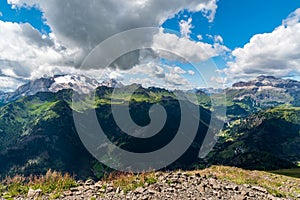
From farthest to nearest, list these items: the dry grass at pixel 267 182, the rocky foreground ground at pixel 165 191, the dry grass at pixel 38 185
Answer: the dry grass at pixel 267 182
the dry grass at pixel 38 185
the rocky foreground ground at pixel 165 191

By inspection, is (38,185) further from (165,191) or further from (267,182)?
(267,182)

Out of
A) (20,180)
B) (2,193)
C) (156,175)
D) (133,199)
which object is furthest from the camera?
(156,175)

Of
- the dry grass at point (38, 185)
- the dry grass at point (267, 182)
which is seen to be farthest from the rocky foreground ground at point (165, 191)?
A: the dry grass at point (267, 182)

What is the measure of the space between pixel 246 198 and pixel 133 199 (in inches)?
287

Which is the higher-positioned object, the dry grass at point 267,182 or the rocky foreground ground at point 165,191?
the rocky foreground ground at point 165,191

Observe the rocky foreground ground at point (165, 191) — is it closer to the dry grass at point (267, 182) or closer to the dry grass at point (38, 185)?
the dry grass at point (38, 185)

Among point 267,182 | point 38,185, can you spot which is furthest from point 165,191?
point 267,182

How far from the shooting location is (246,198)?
16375mm

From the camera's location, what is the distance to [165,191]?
662 inches

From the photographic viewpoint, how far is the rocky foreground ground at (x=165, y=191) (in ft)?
53.3

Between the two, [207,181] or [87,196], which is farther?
[207,181]

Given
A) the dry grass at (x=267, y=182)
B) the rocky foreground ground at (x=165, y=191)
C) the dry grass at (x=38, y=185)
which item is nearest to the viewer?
the rocky foreground ground at (x=165, y=191)

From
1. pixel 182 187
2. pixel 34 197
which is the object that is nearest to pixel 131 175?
pixel 182 187

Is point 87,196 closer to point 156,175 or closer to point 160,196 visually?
point 160,196
